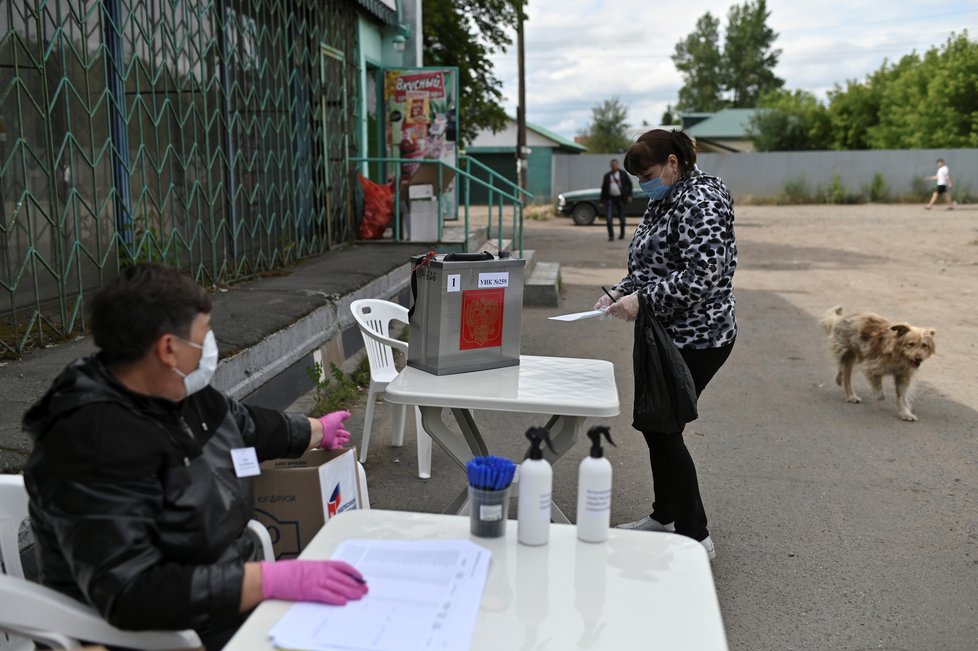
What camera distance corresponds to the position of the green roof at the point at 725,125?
5389cm

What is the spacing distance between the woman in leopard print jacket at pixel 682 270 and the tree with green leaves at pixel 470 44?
44.4ft

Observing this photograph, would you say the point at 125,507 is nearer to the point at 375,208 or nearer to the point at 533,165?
the point at 375,208

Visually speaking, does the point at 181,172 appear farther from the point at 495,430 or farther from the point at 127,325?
the point at 127,325

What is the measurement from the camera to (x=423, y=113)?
38.3ft

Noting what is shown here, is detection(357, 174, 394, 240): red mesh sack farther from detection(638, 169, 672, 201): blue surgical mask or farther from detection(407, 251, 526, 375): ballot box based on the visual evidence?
detection(638, 169, 672, 201): blue surgical mask

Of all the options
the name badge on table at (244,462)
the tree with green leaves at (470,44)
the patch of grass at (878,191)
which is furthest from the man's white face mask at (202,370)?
the patch of grass at (878,191)

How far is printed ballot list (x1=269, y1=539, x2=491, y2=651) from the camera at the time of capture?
164 centimetres

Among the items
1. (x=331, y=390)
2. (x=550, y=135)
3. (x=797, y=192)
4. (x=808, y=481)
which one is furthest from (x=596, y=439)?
(x=550, y=135)

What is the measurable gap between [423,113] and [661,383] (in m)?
8.88

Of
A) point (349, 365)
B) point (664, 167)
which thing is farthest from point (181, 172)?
point (664, 167)

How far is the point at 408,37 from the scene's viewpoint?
41.1ft

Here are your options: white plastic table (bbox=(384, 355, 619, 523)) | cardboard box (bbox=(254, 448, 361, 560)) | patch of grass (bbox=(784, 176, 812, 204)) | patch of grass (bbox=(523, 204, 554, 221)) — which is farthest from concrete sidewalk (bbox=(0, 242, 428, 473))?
patch of grass (bbox=(784, 176, 812, 204))

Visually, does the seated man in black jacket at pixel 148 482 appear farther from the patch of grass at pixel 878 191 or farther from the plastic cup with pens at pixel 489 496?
the patch of grass at pixel 878 191

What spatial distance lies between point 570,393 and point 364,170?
350 inches
